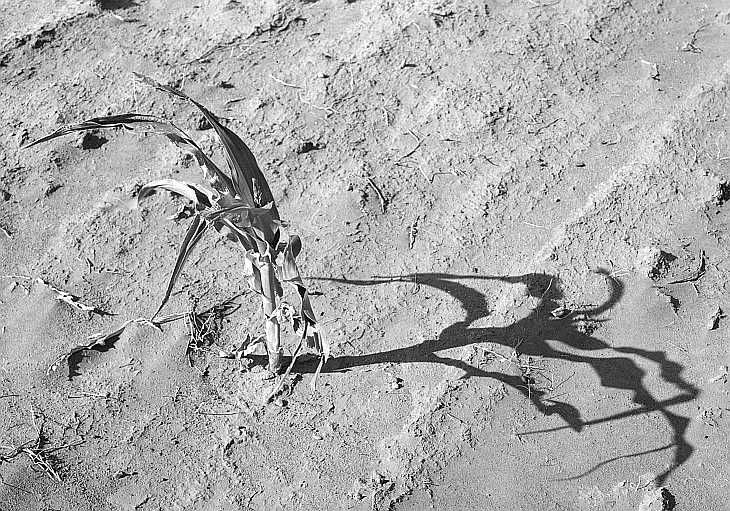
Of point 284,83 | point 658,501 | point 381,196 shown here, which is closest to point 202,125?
point 284,83

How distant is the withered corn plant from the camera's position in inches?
69.9

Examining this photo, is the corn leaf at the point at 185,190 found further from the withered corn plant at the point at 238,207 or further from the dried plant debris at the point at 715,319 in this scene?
the dried plant debris at the point at 715,319

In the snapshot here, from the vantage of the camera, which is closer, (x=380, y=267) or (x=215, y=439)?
(x=215, y=439)

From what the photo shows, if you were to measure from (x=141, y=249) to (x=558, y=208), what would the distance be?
1324mm

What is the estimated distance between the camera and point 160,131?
72.0 inches

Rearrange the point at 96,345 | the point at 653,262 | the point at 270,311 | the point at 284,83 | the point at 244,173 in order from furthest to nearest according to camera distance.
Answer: the point at 284,83, the point at 653,262, the point at 96,345, the point at 270,311, the point at 244,173

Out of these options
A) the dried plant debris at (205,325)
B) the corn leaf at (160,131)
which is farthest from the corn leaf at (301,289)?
the dried plant debris at (205,325)

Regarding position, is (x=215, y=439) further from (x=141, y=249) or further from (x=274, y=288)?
(x=141, y=249)

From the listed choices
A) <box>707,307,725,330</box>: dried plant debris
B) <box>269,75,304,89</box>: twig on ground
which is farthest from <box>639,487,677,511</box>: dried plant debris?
<box>269,75,304,89</box>: twig on ground

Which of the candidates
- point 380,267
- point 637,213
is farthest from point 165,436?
point 637,213

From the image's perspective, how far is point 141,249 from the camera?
99.2 inches

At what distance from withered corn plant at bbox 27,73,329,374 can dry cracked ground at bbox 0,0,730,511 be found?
39 centimetres

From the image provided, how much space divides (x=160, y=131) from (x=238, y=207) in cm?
27

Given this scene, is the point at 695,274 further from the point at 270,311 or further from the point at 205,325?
the point at 205,325
